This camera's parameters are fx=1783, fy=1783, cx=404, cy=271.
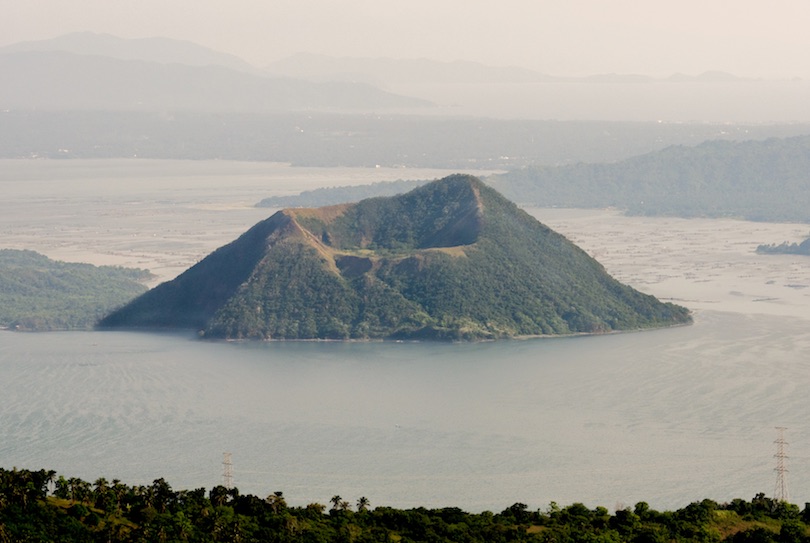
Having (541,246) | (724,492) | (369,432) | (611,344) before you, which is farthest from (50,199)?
(724,492)

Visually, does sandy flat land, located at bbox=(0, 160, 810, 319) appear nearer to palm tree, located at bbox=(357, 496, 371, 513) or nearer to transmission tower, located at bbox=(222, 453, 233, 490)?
transmission tower, located at bbox=(222, 453, 233, 490)

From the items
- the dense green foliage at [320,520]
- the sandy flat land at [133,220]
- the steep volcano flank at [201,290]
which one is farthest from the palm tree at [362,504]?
the sandy flat land at [133,220]

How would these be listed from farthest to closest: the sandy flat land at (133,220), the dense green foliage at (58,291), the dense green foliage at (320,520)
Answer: the sandy flat land at (133,220), the dense green foliage at (58,291), the dense green foliage at (320,520)

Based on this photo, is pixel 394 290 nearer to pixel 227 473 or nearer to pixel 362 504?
pixel 227 473

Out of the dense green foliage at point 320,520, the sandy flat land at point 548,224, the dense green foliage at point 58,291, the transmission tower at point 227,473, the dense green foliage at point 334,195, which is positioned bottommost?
the transmission tower at point 227,473

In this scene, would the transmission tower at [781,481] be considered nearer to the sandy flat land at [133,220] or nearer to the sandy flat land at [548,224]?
the sandy flat land at [548,224]

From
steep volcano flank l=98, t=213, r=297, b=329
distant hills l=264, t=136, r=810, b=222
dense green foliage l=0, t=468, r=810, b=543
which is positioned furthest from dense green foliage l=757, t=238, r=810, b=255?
→ dense green foliage l=0, t=468, r=810, b=543

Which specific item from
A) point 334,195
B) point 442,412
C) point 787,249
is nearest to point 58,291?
point 442,412
